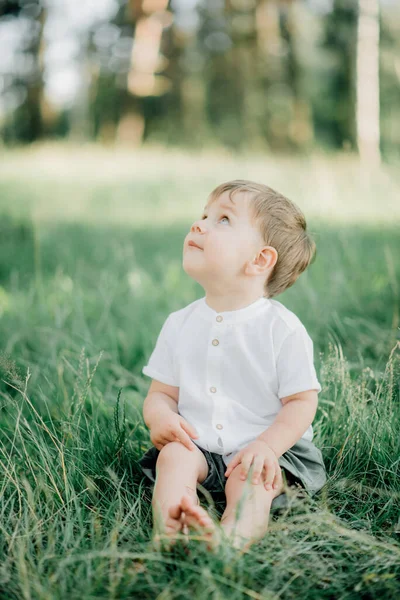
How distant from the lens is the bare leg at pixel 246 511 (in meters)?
1.47

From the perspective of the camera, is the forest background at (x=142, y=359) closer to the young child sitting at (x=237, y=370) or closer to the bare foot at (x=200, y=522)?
the bare foot at (x=200, y=522)

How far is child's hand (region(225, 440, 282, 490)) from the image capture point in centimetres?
155

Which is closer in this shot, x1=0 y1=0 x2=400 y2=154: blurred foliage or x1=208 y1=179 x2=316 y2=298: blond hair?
x1=208 y1=179 x2=316 y2=298: blond hair

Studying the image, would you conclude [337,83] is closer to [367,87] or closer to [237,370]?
[367,87]

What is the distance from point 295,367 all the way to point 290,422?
15cm

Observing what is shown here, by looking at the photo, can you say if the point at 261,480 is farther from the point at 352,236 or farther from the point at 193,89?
the point at 193,89

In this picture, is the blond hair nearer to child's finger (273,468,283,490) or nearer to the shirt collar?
the shirt collar

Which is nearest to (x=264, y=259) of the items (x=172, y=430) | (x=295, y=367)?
(x=295, y=367)

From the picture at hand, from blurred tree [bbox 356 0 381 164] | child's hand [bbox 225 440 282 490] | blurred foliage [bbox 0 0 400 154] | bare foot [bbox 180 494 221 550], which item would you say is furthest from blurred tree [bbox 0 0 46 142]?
bare foot [bbox 180 494 221 550]

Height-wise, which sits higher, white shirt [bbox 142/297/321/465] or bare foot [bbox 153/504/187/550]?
white shirt [bbox 142/297/321/465]

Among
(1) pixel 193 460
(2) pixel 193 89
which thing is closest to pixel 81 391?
(1) pixel 193 460

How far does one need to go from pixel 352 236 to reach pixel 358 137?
687cm

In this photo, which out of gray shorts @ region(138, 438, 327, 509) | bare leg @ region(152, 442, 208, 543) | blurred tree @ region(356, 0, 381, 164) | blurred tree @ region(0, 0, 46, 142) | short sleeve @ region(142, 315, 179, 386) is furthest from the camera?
blurred tree @ region(0, 0, 46, 142)

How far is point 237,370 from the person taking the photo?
173cm
